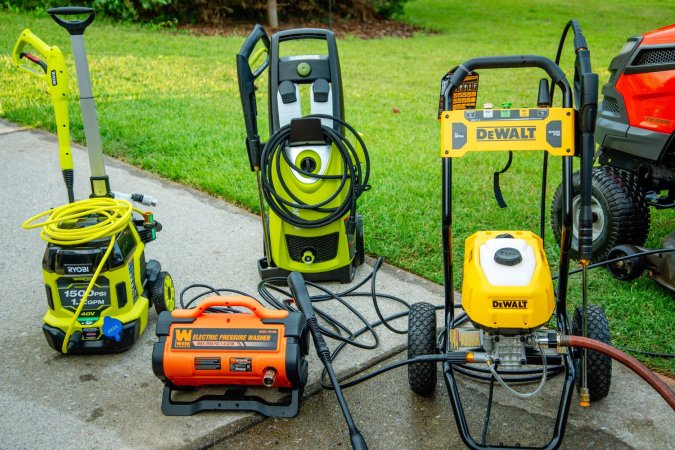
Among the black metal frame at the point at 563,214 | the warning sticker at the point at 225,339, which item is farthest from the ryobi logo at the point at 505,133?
the warning sticker at the point at 225,339

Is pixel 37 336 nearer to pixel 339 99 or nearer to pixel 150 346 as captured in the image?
pixel 150 346

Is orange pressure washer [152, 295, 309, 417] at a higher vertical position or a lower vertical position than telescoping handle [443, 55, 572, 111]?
lower

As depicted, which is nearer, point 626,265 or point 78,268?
point 78,268

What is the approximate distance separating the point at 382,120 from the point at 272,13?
6101mm

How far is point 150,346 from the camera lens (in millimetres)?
3334

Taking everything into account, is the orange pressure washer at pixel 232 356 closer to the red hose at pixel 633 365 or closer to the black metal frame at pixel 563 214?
the black metal frame at pixel 563 214

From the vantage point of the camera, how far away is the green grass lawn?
14.1 ft

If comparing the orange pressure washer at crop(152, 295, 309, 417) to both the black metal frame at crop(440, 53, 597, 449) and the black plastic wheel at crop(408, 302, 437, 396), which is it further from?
the black metal frame at crop(440, 53, 597, 449)

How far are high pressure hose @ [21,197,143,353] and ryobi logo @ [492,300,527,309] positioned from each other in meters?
1.60

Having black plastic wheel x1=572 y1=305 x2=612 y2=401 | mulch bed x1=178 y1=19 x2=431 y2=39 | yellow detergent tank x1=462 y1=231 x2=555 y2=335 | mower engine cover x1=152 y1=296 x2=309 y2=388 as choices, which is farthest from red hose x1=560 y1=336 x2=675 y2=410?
mulch bed x1=178 y1=19 x2=431 y2=39

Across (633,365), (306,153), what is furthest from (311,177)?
(633,365)

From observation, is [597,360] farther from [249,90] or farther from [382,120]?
[382,120]

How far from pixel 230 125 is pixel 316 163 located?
10.5 ft

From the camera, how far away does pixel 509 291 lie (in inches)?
97.1
